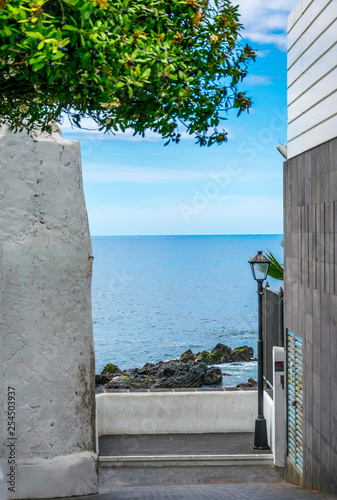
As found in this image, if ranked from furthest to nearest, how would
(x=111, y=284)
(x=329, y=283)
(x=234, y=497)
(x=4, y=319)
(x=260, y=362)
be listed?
(x=111, y=284) < (x=260, y=362) < (x=4, y=319) < (x=234, y=497) < (x=329, y=283)

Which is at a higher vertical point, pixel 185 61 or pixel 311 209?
pixel 185 61

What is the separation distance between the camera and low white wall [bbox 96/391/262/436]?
49.3 feet

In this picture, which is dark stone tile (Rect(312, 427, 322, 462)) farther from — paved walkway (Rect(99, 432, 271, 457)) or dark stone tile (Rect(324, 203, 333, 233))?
paved walkway (Rect(99, 432, 271, 457))

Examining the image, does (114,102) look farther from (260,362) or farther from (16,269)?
(260,362)

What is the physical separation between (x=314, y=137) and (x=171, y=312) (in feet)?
241

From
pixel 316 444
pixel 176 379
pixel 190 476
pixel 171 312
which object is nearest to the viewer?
pixel 316 444

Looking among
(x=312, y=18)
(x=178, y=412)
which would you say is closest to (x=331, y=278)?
(x=312, y=18)

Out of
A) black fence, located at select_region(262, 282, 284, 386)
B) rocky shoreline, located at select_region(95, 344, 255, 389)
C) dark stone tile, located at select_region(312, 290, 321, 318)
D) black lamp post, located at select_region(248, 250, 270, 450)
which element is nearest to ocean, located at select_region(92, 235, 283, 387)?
rocky shoreline, located at select_region(95, 344, 255, 389)

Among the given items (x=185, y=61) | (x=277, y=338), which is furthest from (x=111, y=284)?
(x=185, y=61)

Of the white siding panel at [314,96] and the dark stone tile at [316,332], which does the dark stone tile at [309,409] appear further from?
the white siding panel at [314,96]

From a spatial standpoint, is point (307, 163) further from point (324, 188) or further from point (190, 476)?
point (190, 476)

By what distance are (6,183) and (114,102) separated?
6349 millimetres

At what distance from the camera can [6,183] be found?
1091 centimetres

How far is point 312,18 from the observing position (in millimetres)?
9516
